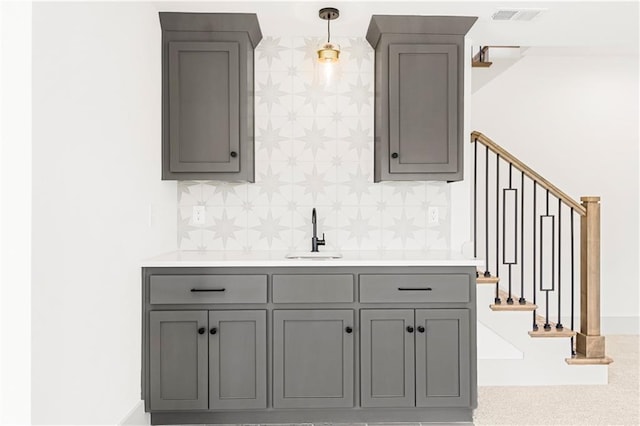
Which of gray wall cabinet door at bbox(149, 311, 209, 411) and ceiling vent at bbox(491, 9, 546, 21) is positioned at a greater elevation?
ceiling vent at bbox(491, 9, 546, 21)

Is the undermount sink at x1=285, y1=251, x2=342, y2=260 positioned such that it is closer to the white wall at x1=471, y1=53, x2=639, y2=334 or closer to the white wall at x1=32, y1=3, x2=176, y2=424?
the white wall at x1=32, y1=3, x2=176, y2=424

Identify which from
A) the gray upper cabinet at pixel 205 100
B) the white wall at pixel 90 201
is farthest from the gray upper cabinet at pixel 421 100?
the white wall at pixel 90 201

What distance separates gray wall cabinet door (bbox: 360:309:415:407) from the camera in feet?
8.64

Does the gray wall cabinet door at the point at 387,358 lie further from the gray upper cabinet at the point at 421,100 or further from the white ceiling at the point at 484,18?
the white ceiling at the point at 484,18

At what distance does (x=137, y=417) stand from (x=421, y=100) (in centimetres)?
238

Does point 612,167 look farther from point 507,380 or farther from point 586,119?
point 507,380

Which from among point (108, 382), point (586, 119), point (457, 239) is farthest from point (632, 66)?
point (108, 382)

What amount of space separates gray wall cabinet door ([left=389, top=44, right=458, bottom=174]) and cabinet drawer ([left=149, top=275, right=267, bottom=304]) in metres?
1.10

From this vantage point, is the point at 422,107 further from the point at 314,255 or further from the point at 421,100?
the point at 314,255

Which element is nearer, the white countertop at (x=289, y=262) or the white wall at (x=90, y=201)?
Answer: the white wall at (x=90, y=201)

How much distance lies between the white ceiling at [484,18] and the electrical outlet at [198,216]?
1.22 meters

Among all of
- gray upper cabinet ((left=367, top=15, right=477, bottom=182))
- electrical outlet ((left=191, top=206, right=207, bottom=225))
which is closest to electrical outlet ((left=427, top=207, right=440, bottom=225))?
gray upper cabinet ((left=367, top=15, right=477, bottom=182))

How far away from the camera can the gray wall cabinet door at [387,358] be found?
2633mm

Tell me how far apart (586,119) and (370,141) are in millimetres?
2770
